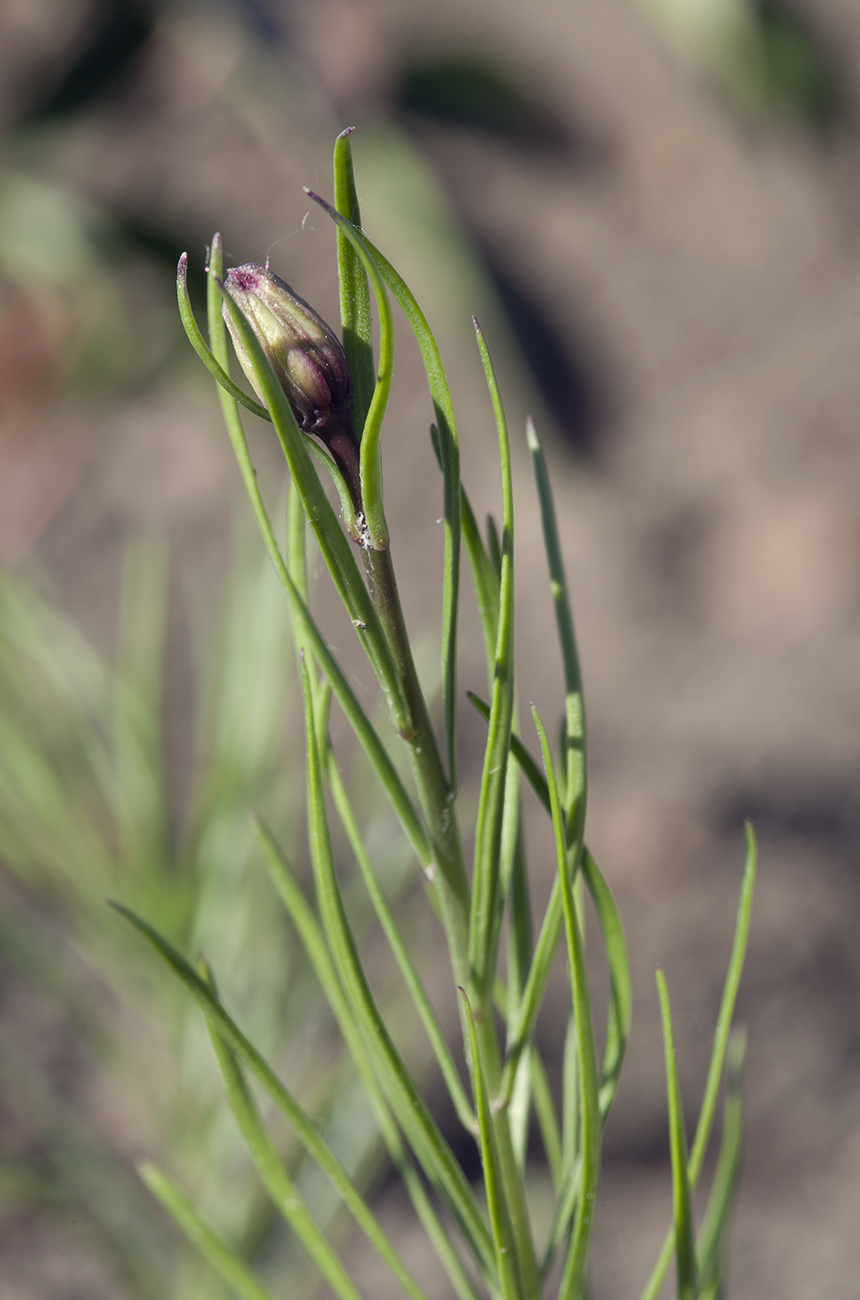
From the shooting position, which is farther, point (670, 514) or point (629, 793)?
point (670, 514)

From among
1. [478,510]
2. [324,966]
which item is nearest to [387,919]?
[324,966]

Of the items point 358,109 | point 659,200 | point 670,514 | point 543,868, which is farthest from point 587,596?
point 358,109

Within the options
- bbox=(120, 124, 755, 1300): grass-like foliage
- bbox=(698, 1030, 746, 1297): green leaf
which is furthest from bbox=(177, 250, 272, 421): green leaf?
bbox=(698, 1030, 746, 1297): green leaf

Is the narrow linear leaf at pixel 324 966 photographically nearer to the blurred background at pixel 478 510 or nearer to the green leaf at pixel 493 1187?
the green leaf at pixel 493 1187

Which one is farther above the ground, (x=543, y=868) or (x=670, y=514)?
(x=670, y=514)

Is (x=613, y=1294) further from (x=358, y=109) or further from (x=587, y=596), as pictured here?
(x=358, y=109)

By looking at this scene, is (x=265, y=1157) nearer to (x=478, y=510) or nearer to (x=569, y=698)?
(x=569, y=698)

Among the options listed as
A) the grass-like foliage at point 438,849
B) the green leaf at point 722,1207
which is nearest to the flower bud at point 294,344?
the grass-like foliage at point 438,849
